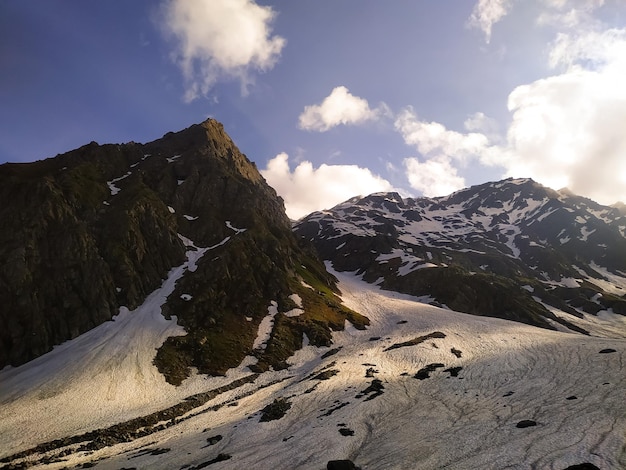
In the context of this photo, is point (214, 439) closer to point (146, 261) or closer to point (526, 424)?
point (526, 424)

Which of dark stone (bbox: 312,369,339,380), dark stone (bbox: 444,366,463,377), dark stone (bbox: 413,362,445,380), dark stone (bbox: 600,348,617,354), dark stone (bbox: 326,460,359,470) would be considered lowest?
dark stone (bbox: 600,348,617,354)

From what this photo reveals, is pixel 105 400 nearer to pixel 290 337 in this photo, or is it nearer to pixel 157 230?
pixel 290 337

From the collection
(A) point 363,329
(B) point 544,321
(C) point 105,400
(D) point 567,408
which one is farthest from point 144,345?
(B) point 544,321

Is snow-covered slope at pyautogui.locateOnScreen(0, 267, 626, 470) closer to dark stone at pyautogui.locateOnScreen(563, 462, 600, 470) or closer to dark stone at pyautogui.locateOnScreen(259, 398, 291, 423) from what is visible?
dark stone at pyautogui.locateOnScreen(259, 398, 291, 423)

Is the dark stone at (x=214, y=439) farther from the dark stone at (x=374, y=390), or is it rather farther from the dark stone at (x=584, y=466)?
the dark stone at (x=584, y=466)

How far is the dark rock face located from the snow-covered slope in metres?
6.43

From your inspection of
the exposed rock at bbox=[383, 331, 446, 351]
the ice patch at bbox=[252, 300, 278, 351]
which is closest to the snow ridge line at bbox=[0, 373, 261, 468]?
the ice patch at bbox=[252, 300, 278, 351]

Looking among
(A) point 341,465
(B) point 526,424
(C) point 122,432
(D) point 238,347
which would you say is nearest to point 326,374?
(D) point 238,347

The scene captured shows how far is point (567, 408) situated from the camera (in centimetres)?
3281

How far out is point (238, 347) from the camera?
279 feet

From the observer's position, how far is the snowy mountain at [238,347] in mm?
33031

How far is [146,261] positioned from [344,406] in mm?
80817

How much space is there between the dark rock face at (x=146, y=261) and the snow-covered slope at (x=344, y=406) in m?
6.43

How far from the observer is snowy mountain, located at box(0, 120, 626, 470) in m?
33.0
